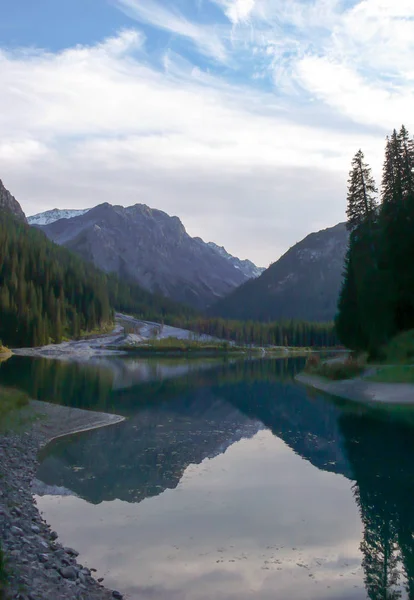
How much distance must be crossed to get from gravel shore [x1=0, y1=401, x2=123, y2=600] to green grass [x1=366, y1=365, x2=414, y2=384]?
34.0 m

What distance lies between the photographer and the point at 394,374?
1970 inches

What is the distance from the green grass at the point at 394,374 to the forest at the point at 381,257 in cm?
592

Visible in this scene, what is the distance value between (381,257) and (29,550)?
54307 mm

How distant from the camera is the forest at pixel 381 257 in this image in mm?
56688

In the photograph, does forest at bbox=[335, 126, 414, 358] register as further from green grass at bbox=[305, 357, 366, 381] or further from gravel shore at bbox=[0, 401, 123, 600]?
gravel shore at bbox=[0, 401, 123, 600]

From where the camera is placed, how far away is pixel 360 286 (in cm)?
5934

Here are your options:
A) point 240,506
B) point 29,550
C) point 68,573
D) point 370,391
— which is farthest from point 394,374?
point 68,573

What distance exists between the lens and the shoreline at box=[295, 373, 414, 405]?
4553 cm

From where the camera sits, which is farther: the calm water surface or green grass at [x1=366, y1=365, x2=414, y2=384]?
green grass at [x1=366, y1=365, x2=414, y2=384]

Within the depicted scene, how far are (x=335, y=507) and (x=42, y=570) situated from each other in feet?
38.0

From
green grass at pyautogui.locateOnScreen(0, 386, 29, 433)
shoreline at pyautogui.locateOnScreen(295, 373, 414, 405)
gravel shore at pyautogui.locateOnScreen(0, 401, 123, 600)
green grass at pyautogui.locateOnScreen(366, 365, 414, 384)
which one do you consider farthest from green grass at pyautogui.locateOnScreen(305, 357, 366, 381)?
gravel shore at pyautogui.locateOnScreen(0, 401, 123, 600)

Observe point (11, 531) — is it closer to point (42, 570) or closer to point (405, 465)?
point (42, 570)

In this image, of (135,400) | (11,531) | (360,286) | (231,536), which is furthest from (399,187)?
(11,531)

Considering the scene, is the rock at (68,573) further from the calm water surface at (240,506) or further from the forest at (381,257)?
the forest at (381,257)
